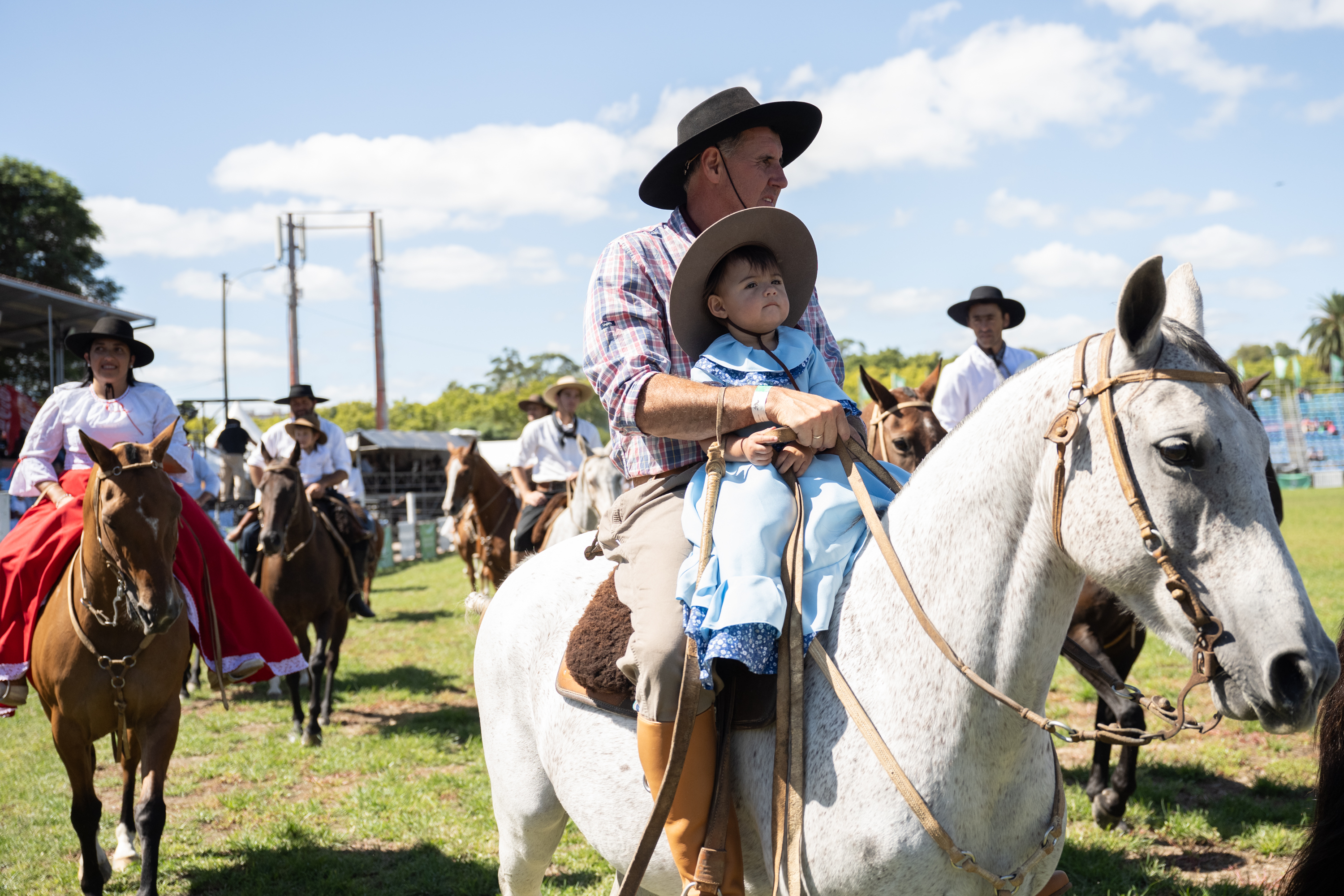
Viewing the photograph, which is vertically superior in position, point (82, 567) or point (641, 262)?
point (641, 262)

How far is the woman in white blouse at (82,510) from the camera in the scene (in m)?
4.78

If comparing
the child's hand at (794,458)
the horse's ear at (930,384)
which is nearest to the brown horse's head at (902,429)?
the horse's ear at (930,384)

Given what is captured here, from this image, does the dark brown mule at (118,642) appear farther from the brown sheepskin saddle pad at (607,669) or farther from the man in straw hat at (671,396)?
the man in straw hat at (671,396)

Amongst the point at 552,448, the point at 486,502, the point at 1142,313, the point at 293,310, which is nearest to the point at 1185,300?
the point at 1142,313

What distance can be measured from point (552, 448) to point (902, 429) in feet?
21.7

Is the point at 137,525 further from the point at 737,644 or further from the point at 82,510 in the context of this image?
the point at 737,644

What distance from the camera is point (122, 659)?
443 cm

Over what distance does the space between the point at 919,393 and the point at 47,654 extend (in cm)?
562

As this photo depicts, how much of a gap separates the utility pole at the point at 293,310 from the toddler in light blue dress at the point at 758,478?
3140cm

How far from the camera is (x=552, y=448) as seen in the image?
38.2 ft

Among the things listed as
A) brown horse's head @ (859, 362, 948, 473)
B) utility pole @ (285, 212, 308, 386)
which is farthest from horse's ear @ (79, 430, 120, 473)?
utility pole @ (285, 212, 308, 386)

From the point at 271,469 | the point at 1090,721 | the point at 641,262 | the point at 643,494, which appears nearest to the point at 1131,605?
the point at 643,494

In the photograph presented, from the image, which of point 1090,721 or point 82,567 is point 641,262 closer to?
point 82,567

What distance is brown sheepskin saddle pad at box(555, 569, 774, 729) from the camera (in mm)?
2184
